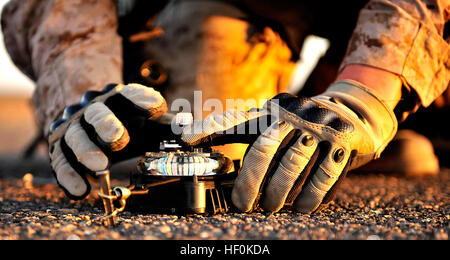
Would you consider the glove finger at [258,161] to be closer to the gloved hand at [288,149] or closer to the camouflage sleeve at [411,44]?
the gloved hand at [288,149]

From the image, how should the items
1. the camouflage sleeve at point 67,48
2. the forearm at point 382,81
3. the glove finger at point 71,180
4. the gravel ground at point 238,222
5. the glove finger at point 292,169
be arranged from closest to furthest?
the gravel ground at point 238,222 < the glove finger at point 292,169 < the glove finger at point 71,180 < the forearm at point 382,81 < the camouflage sleeve at point 67,48

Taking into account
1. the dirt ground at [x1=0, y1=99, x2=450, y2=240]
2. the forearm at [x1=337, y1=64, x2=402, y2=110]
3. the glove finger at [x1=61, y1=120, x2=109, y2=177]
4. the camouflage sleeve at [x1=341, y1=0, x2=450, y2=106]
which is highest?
the camouflage sleeve at [x1=341, y1=0, x2=450, y2=106]

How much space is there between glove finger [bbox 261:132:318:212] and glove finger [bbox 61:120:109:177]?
1.71ft

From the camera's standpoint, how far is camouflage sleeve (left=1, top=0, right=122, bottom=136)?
2.10 metres

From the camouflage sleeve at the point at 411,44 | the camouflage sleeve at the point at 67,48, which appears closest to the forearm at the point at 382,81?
the camouflage sleeve at the point at 411,44

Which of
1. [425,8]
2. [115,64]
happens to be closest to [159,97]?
[115,64]

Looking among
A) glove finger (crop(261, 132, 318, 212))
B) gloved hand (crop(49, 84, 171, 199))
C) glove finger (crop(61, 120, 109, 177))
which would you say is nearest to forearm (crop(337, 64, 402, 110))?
glove finger (crop(261, 132, 318, 212))

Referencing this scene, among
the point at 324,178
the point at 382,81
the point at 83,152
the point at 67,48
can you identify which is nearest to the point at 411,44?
the point at 382,81

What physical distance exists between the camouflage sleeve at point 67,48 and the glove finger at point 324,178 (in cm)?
128

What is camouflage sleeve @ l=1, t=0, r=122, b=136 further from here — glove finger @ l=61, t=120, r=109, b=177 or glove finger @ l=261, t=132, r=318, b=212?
glove finger @ l=261, t=132, r=318, b=212

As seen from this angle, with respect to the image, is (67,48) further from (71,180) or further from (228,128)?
(228,128)

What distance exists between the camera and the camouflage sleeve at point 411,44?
164 cm
